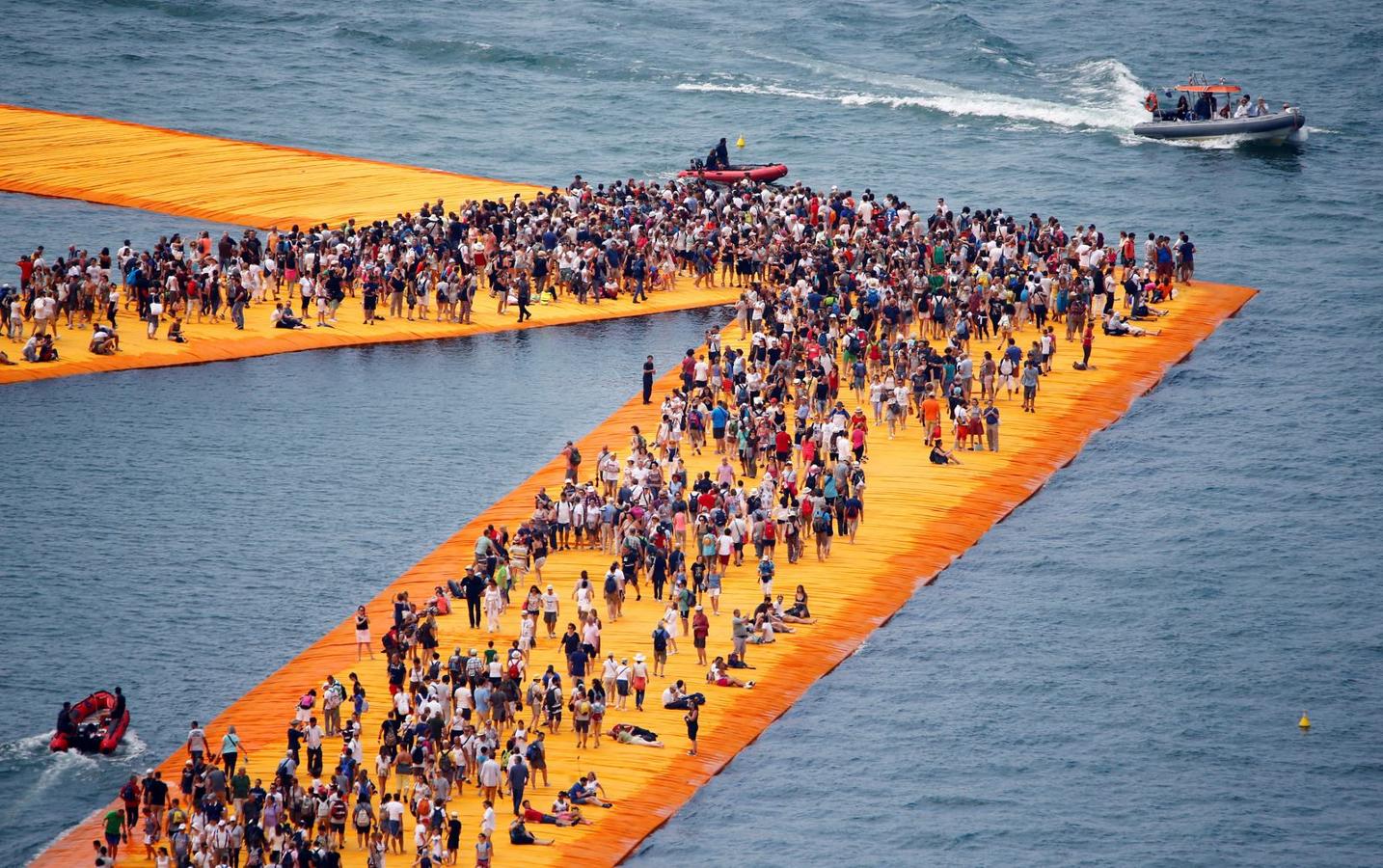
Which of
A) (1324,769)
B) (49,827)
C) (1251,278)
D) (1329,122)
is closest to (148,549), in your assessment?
(49,827)

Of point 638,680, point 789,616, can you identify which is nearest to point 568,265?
point 789,616

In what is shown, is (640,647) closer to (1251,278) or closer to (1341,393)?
(1341,393)

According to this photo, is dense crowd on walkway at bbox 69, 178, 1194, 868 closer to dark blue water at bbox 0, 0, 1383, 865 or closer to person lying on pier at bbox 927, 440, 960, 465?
person lying on pier at bbox 927, 440, 960, 465

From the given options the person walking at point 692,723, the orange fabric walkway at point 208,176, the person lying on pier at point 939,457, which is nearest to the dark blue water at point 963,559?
the person walking at point 692,723

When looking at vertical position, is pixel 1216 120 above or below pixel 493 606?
above

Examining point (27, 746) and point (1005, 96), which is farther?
point (1005, 96)

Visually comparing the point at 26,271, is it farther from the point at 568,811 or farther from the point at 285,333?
the point at 568,811

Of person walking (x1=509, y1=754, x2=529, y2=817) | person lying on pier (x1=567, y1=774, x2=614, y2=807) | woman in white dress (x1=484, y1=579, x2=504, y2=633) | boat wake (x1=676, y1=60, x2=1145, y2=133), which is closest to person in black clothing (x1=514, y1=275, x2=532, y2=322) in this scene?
woman in white dress (x1=484, y1=579, x2=504, y2=633)
